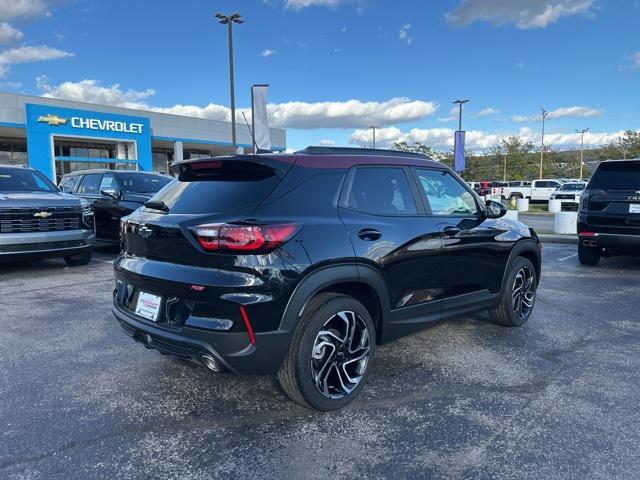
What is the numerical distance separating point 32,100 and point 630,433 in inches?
1238

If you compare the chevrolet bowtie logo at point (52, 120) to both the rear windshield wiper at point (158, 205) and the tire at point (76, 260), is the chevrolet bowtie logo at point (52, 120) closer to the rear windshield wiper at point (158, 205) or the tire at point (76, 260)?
the tire at point (76, 260)

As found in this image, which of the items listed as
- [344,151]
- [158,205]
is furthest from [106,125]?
[344,151]

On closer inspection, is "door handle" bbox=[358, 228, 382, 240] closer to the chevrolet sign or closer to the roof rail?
the roof rail

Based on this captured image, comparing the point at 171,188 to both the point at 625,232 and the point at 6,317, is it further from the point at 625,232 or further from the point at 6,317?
the point at 625,232

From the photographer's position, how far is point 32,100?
88.9 ft

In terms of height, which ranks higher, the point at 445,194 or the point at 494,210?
the point at 445,194

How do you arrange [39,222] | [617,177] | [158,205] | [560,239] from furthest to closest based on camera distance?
1. [560,239]
2. [617,177]
3. [39,222]
4. [158,205]

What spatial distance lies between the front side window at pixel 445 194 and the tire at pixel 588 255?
5.11 metres

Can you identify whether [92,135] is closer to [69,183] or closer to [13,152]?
[13,152]

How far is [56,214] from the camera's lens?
25.1ft

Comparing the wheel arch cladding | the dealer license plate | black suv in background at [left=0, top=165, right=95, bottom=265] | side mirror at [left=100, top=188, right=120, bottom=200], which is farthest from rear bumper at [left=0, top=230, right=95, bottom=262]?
the wheel arch cladding

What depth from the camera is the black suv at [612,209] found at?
7539 millimetres

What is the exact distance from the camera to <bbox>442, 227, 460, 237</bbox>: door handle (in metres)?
3.97

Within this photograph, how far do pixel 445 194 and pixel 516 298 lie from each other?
157cm
